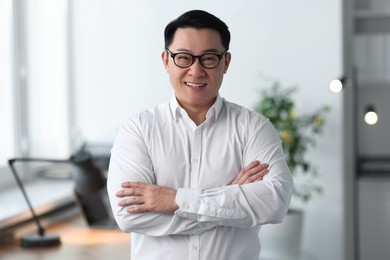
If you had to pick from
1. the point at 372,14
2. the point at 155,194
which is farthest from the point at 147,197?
the point at 372,14

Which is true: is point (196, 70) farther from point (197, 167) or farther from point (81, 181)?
point (81, 181)

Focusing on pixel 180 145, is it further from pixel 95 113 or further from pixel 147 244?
pixel 95 113

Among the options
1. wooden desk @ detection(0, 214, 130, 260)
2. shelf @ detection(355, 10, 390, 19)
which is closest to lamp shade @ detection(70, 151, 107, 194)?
wooden desk @ detection(0, 214, 130, 260)

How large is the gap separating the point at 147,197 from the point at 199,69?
384mm

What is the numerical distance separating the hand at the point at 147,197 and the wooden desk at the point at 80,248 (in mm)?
1198

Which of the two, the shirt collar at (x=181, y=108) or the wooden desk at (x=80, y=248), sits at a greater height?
the shirt collar at (x=181, y=108)

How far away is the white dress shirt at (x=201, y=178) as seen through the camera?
2.23 m

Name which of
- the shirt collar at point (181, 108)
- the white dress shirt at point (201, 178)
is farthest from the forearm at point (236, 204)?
the shirt collar at point (181, 108)

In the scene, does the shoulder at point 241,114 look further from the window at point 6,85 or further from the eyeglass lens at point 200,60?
the window at point 6,85

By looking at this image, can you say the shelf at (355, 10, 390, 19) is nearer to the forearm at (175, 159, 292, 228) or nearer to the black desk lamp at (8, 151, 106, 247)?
the black desk lamp at (8, 151, 106, 247)

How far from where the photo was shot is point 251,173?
2289mm

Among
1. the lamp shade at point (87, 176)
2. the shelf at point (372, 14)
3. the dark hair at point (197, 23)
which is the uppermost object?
the shelf at point (372, 14)

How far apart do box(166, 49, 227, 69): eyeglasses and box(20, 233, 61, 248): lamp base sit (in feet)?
5.69

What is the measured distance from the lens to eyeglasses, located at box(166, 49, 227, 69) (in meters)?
2.25
